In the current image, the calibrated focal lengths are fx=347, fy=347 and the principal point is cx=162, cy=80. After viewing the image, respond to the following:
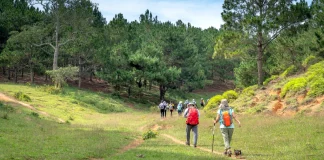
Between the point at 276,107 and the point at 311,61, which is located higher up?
the point at 311,61

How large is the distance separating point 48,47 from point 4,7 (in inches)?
631

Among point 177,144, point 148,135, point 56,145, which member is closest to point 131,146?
point 177,144

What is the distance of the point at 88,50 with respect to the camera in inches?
2450

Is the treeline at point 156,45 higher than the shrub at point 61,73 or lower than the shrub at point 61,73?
higher

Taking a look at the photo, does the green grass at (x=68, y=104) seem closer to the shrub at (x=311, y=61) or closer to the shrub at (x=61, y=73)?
the shrub at (x=61, y=73)

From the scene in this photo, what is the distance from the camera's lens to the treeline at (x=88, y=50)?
2153 inches

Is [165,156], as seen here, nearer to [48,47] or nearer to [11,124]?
[11,124]

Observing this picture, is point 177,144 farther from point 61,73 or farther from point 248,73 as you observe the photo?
point 61,73

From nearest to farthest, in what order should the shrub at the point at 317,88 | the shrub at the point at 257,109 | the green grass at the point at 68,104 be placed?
the shrub at the point at 317,88, the shrub at the point at 257,109, the green grass at the point at 68,104

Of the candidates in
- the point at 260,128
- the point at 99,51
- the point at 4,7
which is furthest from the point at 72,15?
the point at 260,128

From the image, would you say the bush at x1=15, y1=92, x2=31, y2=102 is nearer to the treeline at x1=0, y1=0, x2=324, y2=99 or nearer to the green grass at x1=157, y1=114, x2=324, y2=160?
the treeline at x1=0, y1=0, x2=324, y2=99

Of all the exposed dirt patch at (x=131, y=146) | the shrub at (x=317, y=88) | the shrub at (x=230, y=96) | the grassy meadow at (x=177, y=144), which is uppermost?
the shrub at (x=317, y=88)

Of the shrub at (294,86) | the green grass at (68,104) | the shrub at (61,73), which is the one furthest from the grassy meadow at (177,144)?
the shrub at (61,73)

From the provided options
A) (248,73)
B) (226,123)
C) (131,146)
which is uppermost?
(248,73)
